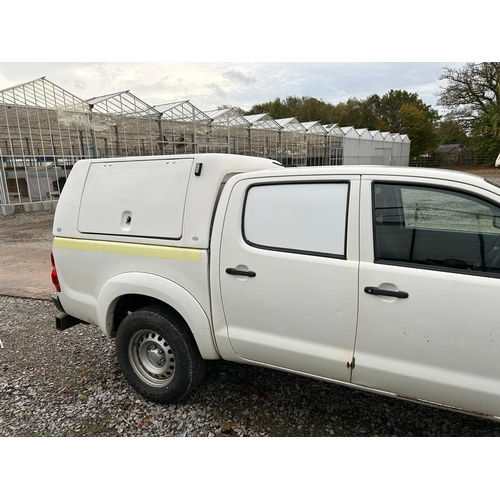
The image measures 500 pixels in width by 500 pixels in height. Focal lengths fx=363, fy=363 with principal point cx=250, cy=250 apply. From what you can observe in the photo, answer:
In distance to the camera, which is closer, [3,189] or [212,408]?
[212,408]

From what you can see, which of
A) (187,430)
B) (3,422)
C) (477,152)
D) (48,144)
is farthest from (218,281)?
(477,152)

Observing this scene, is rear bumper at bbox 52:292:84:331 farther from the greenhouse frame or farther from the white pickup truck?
the greenhouse frame

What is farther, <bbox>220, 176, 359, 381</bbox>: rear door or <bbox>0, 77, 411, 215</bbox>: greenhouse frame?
<bbox>0, 77, 411, 215</bbox>: greenhouse frame

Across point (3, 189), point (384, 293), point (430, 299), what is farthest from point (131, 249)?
point (3, 189)

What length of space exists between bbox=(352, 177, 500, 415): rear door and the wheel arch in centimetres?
112

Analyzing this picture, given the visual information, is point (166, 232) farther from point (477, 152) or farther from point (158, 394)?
point (477, 152)

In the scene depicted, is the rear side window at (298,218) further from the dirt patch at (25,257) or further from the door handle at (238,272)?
the dirt patch at (25,257)

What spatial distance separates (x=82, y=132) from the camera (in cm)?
1727

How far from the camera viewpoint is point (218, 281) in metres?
2.64

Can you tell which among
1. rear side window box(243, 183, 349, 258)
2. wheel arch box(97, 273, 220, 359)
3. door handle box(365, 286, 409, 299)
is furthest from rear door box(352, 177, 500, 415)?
wheel arch box(97, 273, 220, 359)

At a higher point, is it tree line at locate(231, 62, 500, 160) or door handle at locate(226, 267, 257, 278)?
tree line at locate(231, 62, 500, 160)

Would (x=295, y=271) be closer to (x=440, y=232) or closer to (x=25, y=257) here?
(x=440, y=232)

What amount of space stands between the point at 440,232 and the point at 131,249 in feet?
7.56

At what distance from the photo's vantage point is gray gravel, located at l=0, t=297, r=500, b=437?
274 centimetres
